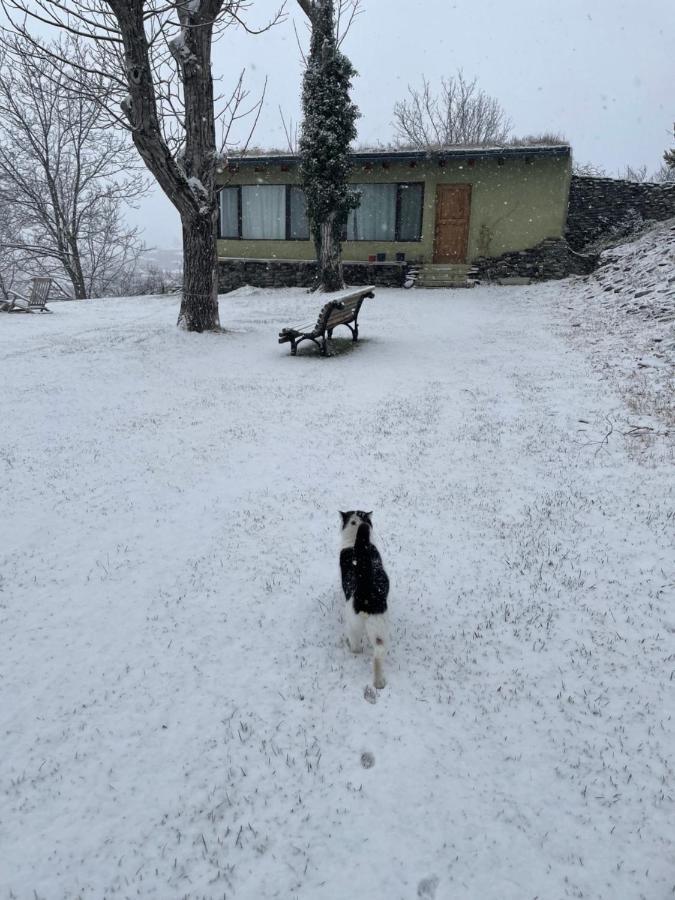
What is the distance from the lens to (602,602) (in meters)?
3.55

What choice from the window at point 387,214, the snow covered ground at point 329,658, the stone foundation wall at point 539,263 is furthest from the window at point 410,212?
the snow covered ground at point 329,658

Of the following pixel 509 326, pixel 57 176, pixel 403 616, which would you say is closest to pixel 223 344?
pixel 509 326

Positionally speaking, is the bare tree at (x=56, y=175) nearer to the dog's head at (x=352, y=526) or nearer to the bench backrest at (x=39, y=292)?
the bench backrest at (x=39, y=292)

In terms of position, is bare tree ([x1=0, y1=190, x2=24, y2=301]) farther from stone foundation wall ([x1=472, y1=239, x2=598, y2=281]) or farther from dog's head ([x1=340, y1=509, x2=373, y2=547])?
dog's head ([x1=340, y1=509, x2=373, y2=547])

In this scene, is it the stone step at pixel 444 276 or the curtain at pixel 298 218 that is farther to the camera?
the curtain at pixel 298 218

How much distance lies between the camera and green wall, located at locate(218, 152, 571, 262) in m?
18.3

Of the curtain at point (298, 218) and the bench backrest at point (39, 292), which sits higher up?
the curtain at point (298, 218)

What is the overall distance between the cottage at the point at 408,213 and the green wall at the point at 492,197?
0.03 metres

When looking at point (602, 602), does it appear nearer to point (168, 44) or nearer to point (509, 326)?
point (509, 326)

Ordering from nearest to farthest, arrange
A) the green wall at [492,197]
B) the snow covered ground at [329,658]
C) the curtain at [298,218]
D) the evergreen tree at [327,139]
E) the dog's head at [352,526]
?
the snow covered ground at [329,658], the dog's head at [352,526], the evergreen tree at [327,139], the green wall at [492,197], the curtain at [298,218]

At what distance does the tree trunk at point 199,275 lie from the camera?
10969 millimetres

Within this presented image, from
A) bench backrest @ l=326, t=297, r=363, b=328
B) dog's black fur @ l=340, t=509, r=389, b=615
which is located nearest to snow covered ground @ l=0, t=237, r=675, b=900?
dog's black fur @ l=340, t=509, r=389, b=615

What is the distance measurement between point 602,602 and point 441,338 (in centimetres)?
866


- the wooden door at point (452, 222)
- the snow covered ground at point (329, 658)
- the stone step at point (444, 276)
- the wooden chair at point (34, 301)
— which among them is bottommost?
the snow covered ground at point (329, 658)
